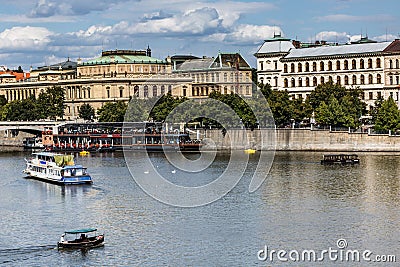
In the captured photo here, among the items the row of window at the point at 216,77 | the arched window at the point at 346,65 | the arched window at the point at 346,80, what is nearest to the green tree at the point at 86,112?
the row of window at the point at 216,77

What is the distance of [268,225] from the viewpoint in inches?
2028

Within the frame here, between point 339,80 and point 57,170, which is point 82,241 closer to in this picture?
point 57,170

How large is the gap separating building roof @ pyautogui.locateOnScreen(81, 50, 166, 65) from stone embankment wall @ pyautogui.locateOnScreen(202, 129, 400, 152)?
151ft

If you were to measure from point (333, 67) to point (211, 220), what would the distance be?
70.2 metres

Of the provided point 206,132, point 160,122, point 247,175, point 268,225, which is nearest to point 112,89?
point 160,122

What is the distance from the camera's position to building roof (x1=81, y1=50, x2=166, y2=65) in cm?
15465

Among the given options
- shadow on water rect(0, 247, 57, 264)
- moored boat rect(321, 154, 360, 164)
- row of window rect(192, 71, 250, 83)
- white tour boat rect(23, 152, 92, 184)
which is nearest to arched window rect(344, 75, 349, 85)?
row of window rect(192, 71, 250, 83)

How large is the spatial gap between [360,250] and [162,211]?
46.8 ft

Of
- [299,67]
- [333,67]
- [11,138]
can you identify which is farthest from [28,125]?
[333,67]

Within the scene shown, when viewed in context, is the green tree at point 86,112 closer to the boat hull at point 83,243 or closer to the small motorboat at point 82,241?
the small motorboat at point 82,241

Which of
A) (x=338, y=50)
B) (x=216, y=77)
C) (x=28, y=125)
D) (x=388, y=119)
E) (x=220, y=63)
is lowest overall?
(x=28, y=125)

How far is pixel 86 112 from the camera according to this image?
483ft

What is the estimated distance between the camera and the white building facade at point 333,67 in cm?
11594

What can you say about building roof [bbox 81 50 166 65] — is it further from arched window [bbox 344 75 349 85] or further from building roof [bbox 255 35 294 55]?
arched window [bbox 344 75 349 85]
